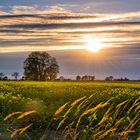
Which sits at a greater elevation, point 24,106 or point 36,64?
point 36,64

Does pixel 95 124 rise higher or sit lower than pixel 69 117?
lower

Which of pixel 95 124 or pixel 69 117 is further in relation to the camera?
pixel 69 117

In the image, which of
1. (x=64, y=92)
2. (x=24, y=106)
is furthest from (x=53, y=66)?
(x=24, y=106)

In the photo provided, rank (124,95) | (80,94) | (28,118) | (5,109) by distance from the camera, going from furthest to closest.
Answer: (80,94) → (124,95) → (5,109) → (28,118)

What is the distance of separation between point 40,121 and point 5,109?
4.50 m

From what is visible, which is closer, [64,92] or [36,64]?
[64,92]

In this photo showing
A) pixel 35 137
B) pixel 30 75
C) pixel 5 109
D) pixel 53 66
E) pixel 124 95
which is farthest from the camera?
pixel 30 75

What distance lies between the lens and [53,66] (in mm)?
78188

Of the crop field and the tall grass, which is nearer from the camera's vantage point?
the tall grass

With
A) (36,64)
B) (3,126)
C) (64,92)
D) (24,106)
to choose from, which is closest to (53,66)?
(36,64)

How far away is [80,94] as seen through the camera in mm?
27469

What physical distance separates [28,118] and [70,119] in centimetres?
142

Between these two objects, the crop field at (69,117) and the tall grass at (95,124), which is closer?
the tall grass at (95,124)

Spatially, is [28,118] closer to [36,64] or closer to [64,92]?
[64,92]
